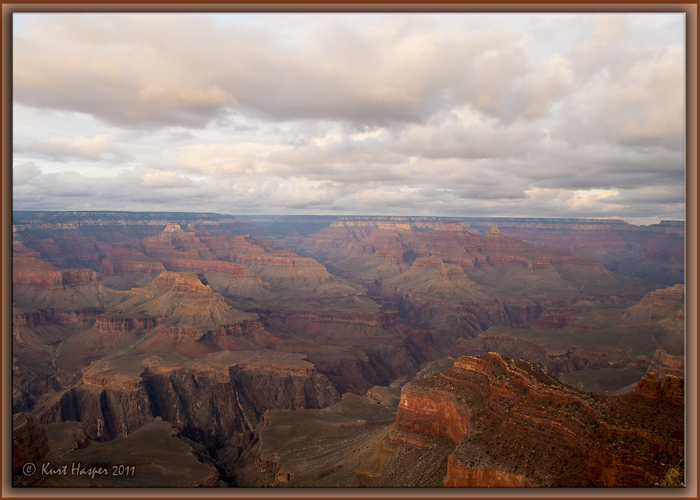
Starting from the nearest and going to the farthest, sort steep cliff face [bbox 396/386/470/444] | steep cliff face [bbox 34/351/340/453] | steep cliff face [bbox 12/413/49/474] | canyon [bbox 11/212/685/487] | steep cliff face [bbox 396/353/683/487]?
steep cliff face [bbox 396/353/683/487], canyon [bbox 11/212/685/487], steep cliff face [bbox 12/413/49/474], steep cliff face [bbox 396/386/470/444], steep cliff face [bbox 34/351/340/453]

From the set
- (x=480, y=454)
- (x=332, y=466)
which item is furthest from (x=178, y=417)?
(x=480, y=454)

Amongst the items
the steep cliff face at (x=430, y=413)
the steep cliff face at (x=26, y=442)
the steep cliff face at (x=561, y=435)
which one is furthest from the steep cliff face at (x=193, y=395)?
the steep cliff face at (x=561, y=435)

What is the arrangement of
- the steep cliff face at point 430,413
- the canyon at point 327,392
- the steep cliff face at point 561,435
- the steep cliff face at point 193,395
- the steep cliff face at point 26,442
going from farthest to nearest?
1. the steep cliff face at point 193,395
2. the steep cliff face at point 430,413
3. the steep cliff face at point 26,442
4. the canyon at point 327,392
5. the steep cliff face at point 561,435

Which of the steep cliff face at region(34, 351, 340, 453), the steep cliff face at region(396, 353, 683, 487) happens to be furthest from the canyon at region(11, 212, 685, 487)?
the steep cliff face at region(34, 351, 340, 453)

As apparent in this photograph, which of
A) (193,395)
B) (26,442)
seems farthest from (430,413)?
(193,395)

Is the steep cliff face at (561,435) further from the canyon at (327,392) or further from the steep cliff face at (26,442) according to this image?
the steep cliff face at (26,442)

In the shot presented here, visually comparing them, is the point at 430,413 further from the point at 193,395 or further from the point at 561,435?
the point at 193,395

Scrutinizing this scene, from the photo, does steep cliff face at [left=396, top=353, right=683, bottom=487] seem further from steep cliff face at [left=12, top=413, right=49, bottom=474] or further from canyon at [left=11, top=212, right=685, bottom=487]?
steep cliff face at [left=12, top=413, right=49, bottom=474]

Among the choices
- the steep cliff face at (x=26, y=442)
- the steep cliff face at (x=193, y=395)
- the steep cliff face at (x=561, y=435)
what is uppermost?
the steep cliff face at (x=561, y=435)

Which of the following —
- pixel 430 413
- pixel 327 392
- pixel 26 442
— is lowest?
pixel 327 392
